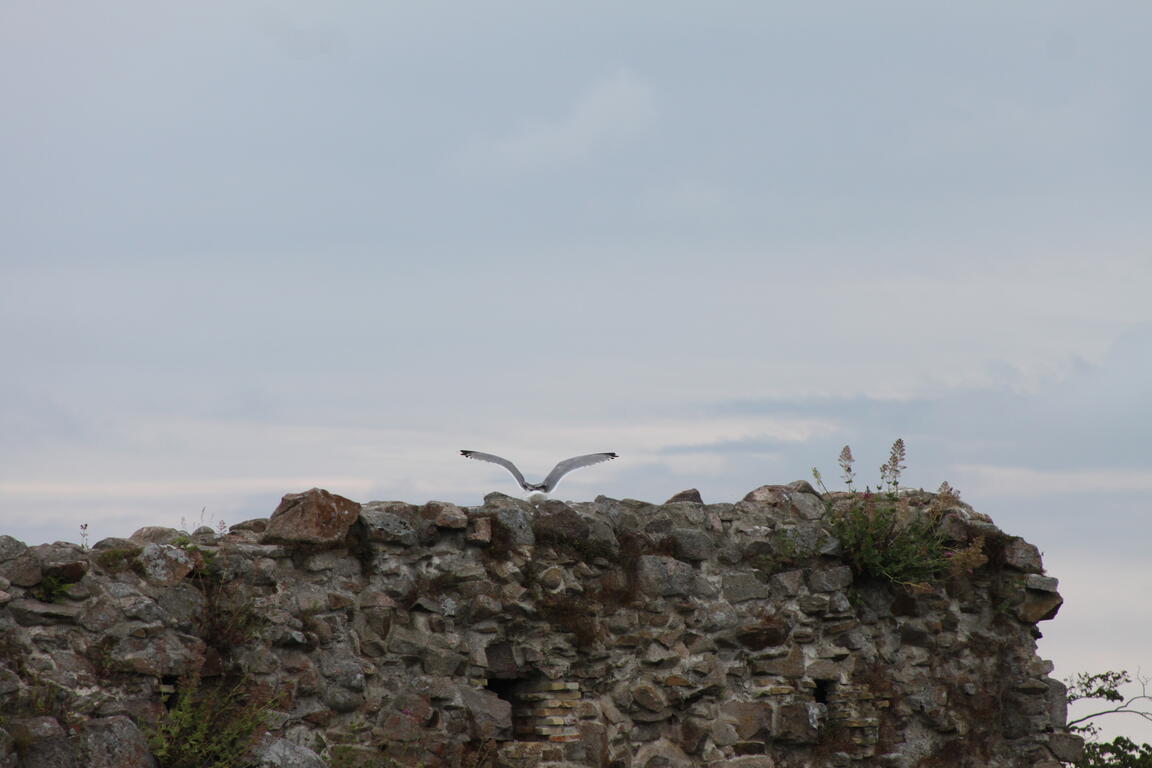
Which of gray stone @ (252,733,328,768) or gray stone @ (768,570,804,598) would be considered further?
gray stone @ (768,570,804,598)

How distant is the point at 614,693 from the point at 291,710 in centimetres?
240

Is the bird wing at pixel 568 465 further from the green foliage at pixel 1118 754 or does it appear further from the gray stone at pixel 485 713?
the green foliage at pixel 1118 754

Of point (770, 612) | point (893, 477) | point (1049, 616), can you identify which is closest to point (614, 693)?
point (770, 612)

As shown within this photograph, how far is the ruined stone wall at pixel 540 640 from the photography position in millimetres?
7836

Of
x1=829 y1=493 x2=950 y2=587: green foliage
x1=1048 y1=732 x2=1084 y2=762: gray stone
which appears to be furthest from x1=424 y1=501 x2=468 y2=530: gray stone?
x1=1048 y1=732 x2=1084 y2=762: gray stone

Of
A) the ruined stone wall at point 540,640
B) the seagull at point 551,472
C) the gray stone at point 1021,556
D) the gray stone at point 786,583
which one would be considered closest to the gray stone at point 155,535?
the ruined stone wall at point 540,640

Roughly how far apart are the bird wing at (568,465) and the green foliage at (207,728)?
253cm

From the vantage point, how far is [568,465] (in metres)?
9.95

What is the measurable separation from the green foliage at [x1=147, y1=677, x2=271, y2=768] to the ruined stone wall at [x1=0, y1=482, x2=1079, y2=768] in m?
0.08

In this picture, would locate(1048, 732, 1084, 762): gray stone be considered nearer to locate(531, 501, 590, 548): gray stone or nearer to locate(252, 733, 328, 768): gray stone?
locate(531, 501, 590, 548): gray stone

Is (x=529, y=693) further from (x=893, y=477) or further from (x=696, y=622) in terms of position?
(x=893, y=477)

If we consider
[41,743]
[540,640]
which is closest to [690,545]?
[540,640]

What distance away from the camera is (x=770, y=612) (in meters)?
10.4

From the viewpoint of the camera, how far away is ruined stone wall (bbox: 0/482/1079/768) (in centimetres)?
784
